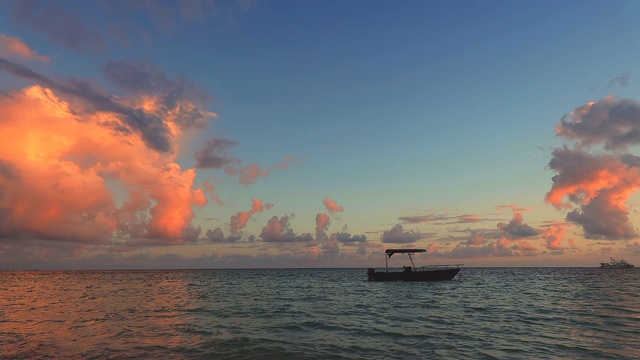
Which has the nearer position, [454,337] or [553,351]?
[553,351]

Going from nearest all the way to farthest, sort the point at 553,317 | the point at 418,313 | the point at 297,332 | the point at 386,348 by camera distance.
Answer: the point at 386,348 → the point at 297,332 → the point at 553,317 → the point at 418,313

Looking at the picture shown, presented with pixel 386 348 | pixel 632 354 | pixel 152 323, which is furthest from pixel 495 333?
pixel 152 323

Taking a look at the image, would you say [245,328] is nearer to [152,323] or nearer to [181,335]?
[181,335]

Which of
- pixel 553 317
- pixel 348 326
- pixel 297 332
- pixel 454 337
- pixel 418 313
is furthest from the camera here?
pixel 418 313

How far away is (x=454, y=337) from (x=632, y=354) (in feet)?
29.3

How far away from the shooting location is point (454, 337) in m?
24.1

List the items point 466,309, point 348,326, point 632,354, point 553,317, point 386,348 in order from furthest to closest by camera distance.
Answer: point 466,309
point 553,317
point 348,326
point 386,348
point 632,354

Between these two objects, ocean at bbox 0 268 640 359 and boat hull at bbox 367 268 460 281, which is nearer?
ocean at bbox 0 268 640 359

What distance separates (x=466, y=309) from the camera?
38.3m

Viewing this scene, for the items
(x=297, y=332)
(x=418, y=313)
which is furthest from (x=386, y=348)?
(x=418, y=313)

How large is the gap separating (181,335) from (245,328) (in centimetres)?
478

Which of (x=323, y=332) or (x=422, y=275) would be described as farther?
(x=422, y=275)

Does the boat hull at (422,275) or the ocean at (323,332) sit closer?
the ocean at (323,332)

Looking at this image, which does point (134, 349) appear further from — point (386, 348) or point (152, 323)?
point (386, 348)
